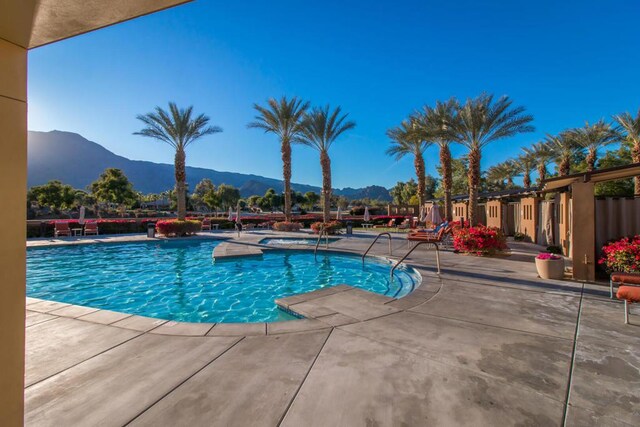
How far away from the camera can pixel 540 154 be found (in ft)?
95.2

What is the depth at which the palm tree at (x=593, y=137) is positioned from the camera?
75.2 feet

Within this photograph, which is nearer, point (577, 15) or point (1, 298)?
point (1, 298)

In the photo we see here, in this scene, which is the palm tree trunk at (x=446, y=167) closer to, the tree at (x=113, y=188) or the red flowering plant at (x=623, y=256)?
the red flowering plant at (x=623, y=256)

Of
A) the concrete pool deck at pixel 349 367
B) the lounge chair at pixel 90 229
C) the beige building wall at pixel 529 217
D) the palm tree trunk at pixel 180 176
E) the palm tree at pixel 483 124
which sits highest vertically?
the palm tree at pixel 483 124

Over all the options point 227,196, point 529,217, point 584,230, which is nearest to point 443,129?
point 529,217

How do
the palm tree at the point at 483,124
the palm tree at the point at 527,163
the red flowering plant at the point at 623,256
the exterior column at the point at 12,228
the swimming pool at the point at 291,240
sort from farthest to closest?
the palm tree at the point at 527,163
the swimming pool at the point at 291,240
the palm tree at the point at 483,124
the red flowering plant at the point at 623,256
the exterior column at the point at 12,228

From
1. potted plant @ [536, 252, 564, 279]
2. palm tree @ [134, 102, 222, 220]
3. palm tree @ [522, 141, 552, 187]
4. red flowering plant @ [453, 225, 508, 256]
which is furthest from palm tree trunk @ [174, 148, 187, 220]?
palm tree @ [522, 141, 552, 187]

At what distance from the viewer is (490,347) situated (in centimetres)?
334

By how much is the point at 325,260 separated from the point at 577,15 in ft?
48.1

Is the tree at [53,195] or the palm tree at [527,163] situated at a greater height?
the palm tree at [527,163]

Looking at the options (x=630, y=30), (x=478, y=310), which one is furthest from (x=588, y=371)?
(x=630, y=30)

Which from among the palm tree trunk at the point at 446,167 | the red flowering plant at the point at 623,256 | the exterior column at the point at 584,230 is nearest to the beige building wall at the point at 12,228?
the exterior column at the point at 584,230

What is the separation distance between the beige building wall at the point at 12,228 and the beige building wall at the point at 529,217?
16.2 meters

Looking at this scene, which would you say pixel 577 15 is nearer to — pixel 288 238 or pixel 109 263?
pixel 288 238
